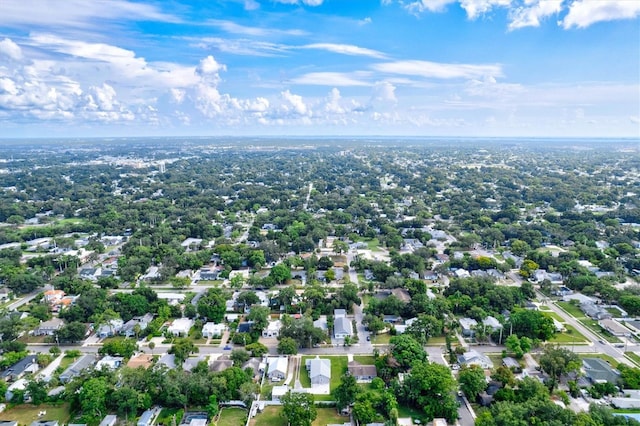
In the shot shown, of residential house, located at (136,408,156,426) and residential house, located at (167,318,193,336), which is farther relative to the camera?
residential house, located at (167,318,193,336)

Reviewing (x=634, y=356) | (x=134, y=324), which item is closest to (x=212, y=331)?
(x=134, y=324)

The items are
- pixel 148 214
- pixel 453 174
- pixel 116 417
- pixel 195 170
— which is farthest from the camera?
pixel 195 170

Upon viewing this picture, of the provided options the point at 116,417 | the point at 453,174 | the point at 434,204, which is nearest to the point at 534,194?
the point at 434,204

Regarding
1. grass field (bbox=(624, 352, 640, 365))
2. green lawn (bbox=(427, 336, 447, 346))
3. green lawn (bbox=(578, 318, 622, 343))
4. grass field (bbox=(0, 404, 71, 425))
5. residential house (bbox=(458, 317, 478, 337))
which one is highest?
residential house (bbox=(458, 317, 478, 337))

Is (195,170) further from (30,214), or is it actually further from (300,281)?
(300,281)

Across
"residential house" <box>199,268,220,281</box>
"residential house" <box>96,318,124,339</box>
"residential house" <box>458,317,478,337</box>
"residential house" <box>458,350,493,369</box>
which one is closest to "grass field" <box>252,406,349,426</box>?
"residential house" <box>458,350,493,369</box>

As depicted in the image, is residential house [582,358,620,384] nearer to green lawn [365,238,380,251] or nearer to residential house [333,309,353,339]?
residential house [333,309,353,339]

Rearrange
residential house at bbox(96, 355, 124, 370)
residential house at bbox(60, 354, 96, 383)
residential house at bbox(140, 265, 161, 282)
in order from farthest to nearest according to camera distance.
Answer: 1. residential house at bbox(140, 265, 161, 282)
2. residential house at bbox(96, 355, 124, 370)
3. residential house at bbox(60, 354, 96, 383)
